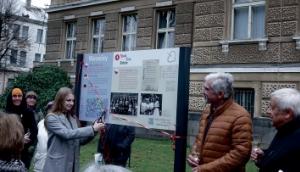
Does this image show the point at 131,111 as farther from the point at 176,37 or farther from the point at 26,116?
the point at 176,37

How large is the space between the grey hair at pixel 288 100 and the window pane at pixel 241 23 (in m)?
11.6

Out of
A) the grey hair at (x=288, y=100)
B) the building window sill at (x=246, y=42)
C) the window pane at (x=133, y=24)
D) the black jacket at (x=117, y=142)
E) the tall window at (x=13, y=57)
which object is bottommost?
the black jacket at (x=117, y=142)

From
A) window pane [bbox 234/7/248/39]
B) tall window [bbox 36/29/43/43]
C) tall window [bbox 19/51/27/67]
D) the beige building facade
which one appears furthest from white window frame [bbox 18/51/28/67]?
window pane [bbox 234/7/248/39]

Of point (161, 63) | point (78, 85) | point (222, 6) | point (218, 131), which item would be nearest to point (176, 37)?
point (222, 6)

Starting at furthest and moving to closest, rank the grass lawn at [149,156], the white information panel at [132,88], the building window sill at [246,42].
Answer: the building window sill at [246,42]
the grass lawn at [149,156]
the white information panel at [132,88]

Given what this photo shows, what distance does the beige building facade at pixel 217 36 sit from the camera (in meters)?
14.4

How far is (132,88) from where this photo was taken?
632 centimetres

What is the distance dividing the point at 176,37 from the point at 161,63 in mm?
11867

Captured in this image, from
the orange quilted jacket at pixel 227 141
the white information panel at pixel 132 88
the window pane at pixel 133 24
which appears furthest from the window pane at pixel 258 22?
the orange quilted jacket at pixel 227 141

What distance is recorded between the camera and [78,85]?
729 centimetres

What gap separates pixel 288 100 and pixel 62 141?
271cm

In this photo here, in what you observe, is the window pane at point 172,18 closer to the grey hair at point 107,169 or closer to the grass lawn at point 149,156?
the grass lawn at point 149,156

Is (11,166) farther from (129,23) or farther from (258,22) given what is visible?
(129,23)

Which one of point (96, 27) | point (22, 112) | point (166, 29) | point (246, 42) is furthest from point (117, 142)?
point (96, 27)
